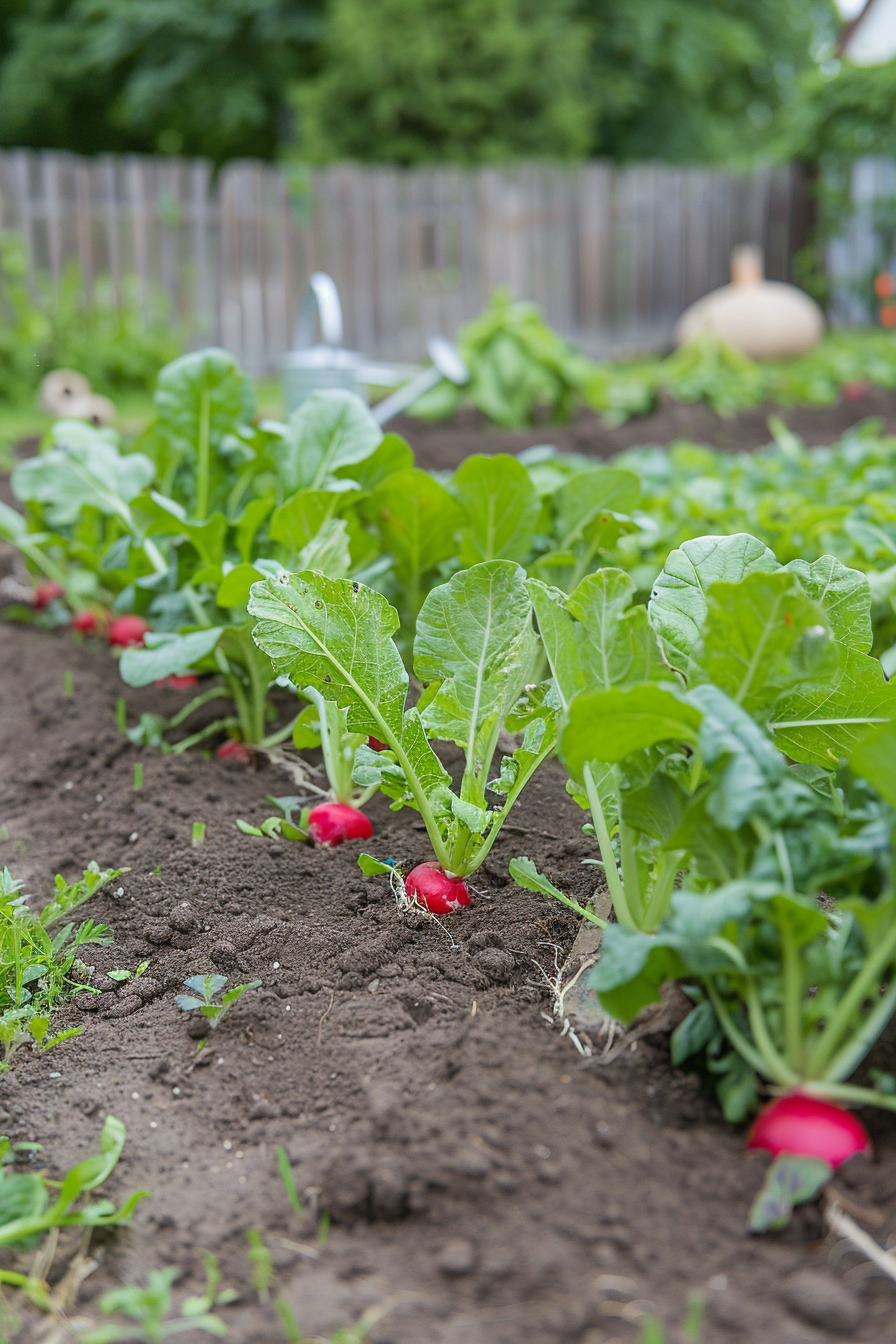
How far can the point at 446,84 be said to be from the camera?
13.6m

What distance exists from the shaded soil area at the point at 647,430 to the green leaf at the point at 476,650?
11.3 feet

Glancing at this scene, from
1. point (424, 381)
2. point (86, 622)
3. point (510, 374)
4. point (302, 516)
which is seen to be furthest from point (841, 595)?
point (510, 374)

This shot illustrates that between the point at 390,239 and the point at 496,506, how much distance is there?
8.30 metres

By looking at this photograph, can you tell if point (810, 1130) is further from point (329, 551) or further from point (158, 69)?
point (158, 69)

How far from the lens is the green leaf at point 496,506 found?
2.11 metres

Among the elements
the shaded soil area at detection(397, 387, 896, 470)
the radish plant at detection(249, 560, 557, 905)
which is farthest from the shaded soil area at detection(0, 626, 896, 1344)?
the shaded soil area at detection(397, 387, 896, 470)

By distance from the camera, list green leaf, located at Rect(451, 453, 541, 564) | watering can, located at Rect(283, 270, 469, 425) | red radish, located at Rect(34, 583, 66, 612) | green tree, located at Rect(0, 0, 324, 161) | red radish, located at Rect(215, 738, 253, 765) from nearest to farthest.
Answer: green leaf, located at Rect(451, 453, 541, 564) < red radish, located at Rect(215, 738, 253, 765) < red radish, located at Rect(34, 583, 66, 612) < watering can, located at Rect(283, 270, 469, 425) < green tree, located at Rect(0, 0, 324, 161)

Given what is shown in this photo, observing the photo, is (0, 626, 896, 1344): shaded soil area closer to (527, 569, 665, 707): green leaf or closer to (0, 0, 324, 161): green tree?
(527, 569, 665, 707): green leaf

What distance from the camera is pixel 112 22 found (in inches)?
596

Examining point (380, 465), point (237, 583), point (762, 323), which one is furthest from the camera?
point (762, 323)

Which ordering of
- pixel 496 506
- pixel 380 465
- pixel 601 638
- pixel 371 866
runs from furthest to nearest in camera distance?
pixel 380 465
pixel 496 506
pixel 371 866
pixel 601 638

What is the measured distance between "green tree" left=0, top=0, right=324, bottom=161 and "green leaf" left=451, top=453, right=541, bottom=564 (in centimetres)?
1486

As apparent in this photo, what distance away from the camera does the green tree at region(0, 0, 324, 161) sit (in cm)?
1473

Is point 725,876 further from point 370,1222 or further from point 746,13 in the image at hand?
point 746,13
